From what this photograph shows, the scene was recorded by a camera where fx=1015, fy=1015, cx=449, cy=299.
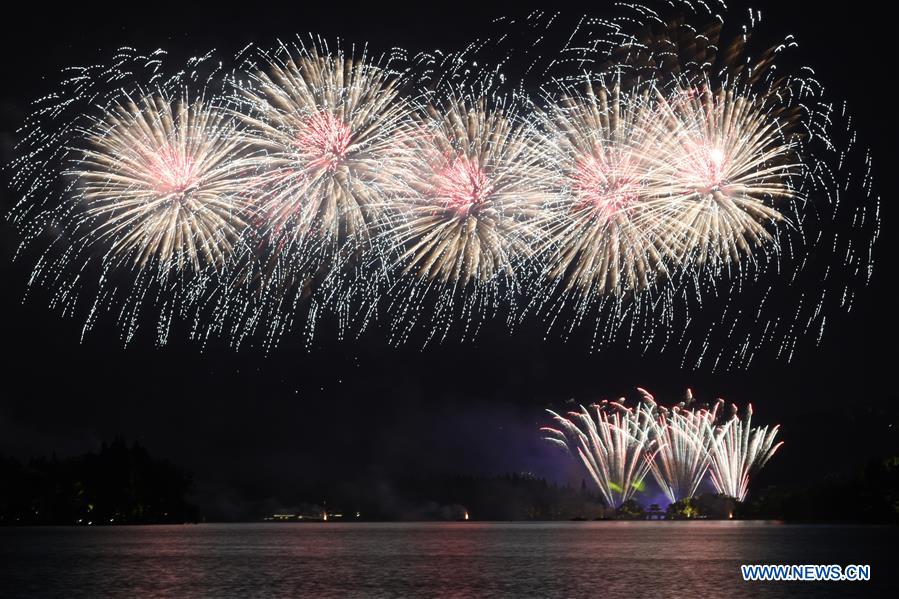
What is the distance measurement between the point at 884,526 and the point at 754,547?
231ft

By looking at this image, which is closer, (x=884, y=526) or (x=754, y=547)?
(x=754, y=547)

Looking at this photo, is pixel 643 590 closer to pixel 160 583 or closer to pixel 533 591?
pixel 533 591

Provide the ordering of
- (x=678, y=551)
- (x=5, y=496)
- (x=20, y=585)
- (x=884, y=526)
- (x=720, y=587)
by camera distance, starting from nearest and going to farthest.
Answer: (x=720, y=587), (x=20, y=585), (x=678, y=551), (x=884, y=526), (x=5, y=496)

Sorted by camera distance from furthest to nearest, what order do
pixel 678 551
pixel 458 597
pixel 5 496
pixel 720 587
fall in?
1. pixel 5 496
2. pixel 678 551
3. pixel 720 587
4. pixel 458 597

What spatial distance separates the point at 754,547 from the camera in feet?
321

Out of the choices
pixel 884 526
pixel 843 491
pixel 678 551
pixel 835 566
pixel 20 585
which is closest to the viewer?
pixel 20 585

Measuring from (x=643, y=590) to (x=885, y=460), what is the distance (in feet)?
342

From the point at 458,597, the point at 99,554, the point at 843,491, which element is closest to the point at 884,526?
the point at 843,491

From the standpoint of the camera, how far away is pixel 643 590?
51750 millimetres

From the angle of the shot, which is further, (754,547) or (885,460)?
(885,460)

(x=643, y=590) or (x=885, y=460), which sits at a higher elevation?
(x=885, y=460)

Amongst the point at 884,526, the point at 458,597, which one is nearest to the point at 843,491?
the point at 884,526

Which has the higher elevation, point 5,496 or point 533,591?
point 5,496

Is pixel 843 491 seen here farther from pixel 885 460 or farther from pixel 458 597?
pixel 458 597
